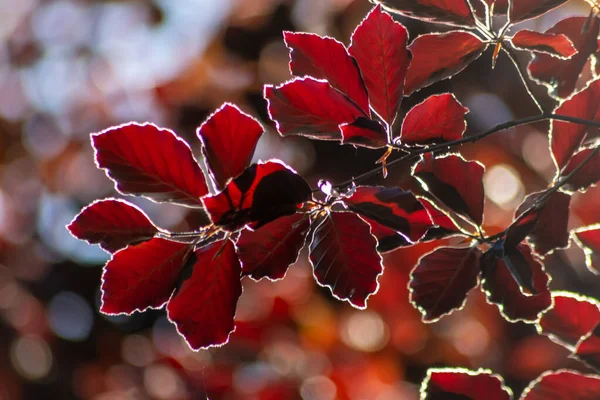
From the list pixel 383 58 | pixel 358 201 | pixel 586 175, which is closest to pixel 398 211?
pixel 358 201

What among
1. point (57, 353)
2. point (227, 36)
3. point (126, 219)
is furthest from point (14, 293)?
point (126, 219)

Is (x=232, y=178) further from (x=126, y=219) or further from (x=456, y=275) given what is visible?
(x=456, y=275)

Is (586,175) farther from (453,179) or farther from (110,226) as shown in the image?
(110,226)

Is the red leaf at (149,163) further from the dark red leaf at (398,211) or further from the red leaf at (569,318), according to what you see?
the red leaf at (569,318)

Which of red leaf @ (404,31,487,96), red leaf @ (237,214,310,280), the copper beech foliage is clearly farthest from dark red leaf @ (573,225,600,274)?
red leaf @ (237,214,310,280)

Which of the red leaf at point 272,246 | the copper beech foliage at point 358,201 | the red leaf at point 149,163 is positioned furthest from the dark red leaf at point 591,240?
the red leaf at point 149,163

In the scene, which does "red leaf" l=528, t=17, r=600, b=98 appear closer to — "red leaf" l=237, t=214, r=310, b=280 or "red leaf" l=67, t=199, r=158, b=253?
"red leaf" l=237, t=214, r=310, b=280
